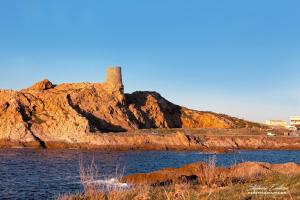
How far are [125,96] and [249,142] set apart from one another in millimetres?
32240

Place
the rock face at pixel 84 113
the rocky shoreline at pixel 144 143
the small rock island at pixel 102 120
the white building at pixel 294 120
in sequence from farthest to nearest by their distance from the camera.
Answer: the white building at pixel 294 120 < the rock face at pixel 84 113 < the small rock island at pixel 102 120 < the rocky shoreline at pixel 144 143

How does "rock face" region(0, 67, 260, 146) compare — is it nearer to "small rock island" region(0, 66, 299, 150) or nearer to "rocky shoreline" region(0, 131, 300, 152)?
"small rock island" region(0, 66, 299, 150)

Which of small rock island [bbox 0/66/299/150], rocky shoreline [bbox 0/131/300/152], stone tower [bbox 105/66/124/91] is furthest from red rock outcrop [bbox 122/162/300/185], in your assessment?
stone tower [bbox 105/66/124/91]

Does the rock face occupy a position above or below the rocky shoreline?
above

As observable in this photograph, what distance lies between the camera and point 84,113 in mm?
93250

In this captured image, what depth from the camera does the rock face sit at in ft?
271

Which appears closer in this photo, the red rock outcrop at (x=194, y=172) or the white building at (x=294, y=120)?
the red rock outcrop at (x=194, y=172)

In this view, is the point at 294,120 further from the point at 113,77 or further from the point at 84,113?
the point at 84,113

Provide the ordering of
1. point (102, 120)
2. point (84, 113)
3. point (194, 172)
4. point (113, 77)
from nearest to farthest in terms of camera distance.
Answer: point (194, 172), point (84, 113), point (102, 120), point (113, 77)

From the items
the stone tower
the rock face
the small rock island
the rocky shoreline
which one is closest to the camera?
the rocky shoreline

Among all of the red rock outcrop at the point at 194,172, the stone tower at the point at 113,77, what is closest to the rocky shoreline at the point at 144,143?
the stone tower at the point at 113,77

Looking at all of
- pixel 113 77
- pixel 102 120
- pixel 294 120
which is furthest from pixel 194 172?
pixel 294 120

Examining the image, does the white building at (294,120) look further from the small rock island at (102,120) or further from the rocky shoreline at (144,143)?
the rocky shoreline at (144,143)

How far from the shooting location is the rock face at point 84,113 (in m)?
82.8
